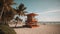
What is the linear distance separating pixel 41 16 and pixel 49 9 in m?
0.47

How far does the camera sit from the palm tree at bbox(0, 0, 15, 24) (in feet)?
20.1

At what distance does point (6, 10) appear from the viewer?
640cm

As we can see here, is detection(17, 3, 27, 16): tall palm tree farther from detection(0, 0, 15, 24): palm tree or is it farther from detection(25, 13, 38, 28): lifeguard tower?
detection(0, 0, 15, 24): palm tree

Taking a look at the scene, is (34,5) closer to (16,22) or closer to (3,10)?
(3,10)

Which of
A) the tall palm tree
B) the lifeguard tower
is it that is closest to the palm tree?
the tall palm tree

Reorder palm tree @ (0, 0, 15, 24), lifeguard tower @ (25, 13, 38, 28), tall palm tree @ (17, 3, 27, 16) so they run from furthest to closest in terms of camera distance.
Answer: lifeguard tower @ (25, 13, 38, 28) → tall palm tree @ (17, 3, 27, 16) → palm tree @ (0, 0, 15, 24)

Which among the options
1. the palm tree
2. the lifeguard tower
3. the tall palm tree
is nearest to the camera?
the palm tree

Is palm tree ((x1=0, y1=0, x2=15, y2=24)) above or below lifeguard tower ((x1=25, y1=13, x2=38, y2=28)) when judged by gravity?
above

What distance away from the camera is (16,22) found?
746cm

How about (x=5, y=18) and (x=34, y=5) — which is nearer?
(x=34, y=5)

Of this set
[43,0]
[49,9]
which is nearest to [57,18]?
[49,9]

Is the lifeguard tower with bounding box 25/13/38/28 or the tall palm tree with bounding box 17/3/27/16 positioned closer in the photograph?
the tall palm tree with bounding box 17/3/27/16

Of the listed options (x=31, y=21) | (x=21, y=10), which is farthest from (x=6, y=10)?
(x=31, y=21)

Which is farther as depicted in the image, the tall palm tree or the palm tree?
the tall palm tree
